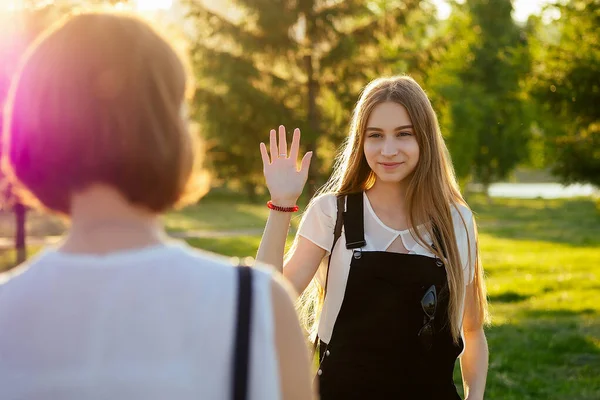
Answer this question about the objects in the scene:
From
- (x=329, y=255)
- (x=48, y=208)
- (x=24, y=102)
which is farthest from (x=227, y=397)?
(x=329, y=255)

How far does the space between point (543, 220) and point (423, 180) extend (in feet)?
91.9

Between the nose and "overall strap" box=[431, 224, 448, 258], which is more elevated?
the nose

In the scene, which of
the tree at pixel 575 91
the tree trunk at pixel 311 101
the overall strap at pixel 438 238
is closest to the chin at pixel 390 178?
the overall strap at pixel 438 238

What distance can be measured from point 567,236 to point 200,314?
22.8 metres

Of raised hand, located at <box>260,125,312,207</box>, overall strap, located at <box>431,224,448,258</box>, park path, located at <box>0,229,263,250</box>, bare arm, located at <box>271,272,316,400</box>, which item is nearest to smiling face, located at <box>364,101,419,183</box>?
overall strap, located at <box>431,224,448,258</box>

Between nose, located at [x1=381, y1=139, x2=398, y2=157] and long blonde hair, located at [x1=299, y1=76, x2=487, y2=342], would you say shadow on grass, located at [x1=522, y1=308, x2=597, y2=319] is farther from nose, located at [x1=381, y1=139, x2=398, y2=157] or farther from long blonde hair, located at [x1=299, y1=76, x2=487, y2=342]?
nose, located at [x1=381, y1=139, x2=398, y2=157]

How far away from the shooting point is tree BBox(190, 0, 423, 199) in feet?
56.2

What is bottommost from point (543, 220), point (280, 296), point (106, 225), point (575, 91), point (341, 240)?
point (543, 220)

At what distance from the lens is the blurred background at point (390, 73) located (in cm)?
875

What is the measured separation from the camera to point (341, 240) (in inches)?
121

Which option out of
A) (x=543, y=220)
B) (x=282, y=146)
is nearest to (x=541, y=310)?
(x=282, y=146)

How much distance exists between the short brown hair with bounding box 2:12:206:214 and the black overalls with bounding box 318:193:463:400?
173cm

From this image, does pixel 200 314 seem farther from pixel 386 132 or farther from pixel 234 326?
pixel 386 132

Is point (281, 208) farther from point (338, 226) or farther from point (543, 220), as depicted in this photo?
point (543, 220)
